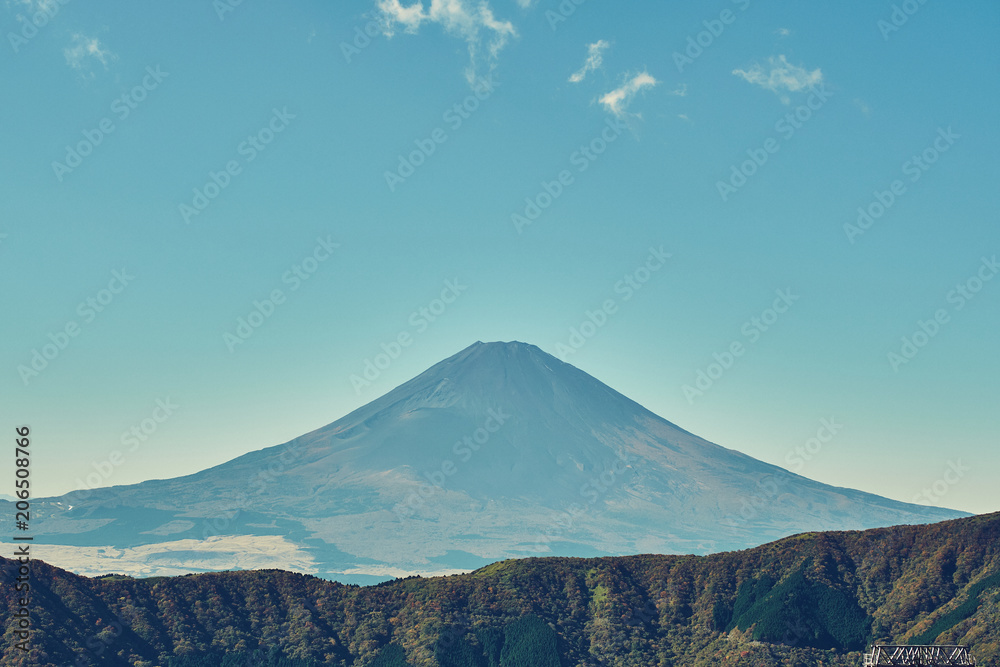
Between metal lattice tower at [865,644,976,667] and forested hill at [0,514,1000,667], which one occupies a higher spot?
forested hill at [0,514,1000,667]

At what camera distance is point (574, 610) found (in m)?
143

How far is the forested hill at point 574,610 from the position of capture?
126m

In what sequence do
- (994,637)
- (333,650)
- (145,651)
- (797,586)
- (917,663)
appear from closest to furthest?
(917,663), (994,637), (145,651), (333,650), (797,586)

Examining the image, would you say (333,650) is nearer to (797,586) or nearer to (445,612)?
(445,612)

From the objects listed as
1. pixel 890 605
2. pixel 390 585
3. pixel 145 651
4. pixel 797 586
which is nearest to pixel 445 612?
pixel 390 585

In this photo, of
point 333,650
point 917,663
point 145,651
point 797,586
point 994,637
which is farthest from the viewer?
point 797,586

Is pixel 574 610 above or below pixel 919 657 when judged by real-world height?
above

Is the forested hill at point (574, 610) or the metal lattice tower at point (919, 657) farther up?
the forested hill at point (574, 610)

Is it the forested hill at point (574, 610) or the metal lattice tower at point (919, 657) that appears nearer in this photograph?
the metal lattice tower at point (919, 657)

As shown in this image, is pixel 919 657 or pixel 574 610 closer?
pixel 919 657

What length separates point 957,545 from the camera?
138750 mm

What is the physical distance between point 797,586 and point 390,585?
2347 inches

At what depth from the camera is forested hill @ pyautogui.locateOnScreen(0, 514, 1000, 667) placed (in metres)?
126

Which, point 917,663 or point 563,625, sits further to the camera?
point 563,625
